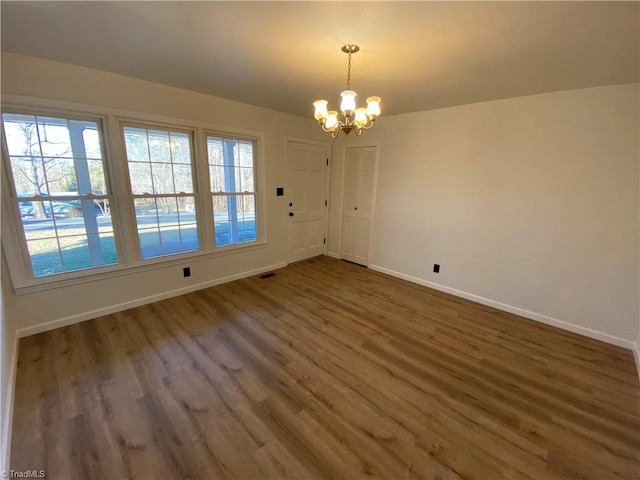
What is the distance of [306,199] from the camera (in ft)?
15.1


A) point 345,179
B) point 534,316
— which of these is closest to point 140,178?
point 345,179

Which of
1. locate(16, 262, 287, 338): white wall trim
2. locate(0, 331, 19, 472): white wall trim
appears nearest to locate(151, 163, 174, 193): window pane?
locate(16, 262, 287, 338): white wall trim

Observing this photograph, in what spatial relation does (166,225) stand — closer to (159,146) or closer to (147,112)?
(159,146)

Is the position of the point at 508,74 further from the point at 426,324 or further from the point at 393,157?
the point at 426,324

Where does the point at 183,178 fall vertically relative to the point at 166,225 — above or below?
above

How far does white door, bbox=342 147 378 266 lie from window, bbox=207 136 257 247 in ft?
5.43

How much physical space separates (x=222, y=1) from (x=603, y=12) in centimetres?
204

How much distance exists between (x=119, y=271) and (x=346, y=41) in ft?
10.1

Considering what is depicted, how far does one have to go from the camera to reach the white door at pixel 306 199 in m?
4.32

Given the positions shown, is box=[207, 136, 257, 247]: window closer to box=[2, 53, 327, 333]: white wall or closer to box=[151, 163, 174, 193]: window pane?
box=[2, 53, 327, 333]: white wall

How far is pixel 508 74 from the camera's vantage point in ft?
7.41

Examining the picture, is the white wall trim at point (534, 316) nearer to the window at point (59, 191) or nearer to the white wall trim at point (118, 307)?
the white wall trim at point (118, 307)

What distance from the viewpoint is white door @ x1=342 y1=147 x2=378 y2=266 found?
431 centimetres

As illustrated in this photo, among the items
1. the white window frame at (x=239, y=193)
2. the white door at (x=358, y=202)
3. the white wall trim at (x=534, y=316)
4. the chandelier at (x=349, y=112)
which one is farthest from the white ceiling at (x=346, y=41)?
the white wall trim at (x=534, y=316)
